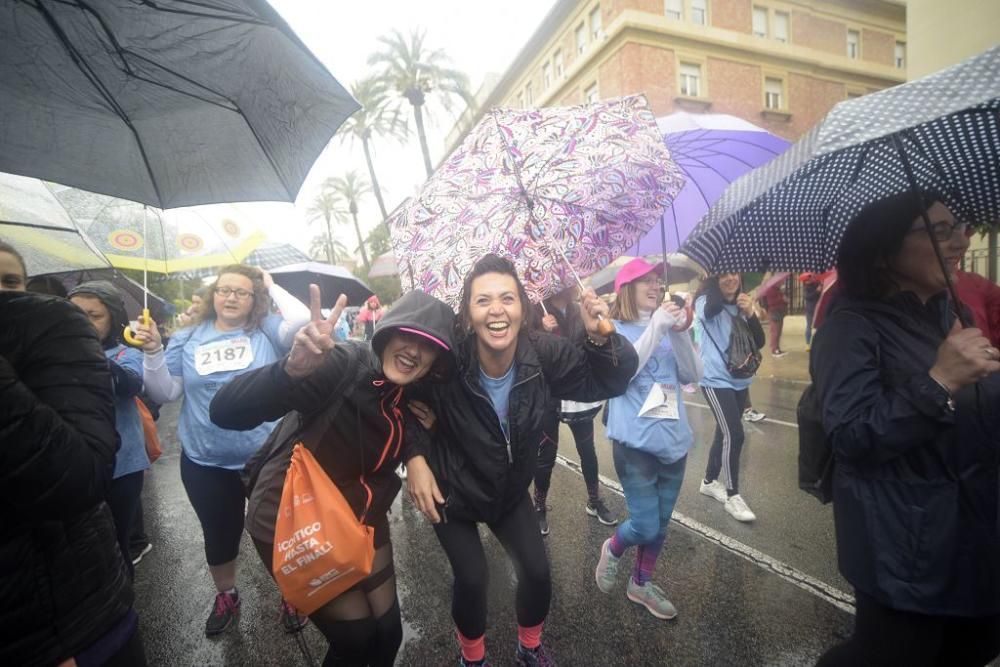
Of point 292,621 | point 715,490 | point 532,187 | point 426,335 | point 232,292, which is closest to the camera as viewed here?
point 426,335

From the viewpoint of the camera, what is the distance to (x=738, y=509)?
385 cm

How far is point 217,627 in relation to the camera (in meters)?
2.89

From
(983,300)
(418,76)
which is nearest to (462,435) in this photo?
(983,300)

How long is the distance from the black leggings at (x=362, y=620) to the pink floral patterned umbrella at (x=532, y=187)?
4.78ft

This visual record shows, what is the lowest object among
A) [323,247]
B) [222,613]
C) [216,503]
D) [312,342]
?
[222,613]

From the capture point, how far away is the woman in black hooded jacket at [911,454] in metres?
1.44

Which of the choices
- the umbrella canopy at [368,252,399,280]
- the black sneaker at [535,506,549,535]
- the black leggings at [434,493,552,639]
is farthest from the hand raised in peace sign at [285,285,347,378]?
the umbrella canopy at [368,252,399,280]

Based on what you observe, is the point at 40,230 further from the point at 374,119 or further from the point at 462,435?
the point at 374,119

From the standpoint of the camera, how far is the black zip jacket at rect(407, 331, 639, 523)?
6.92ft

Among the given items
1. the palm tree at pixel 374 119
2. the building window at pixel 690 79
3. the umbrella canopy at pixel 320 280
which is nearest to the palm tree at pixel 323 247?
the palm tree at pixel 374 119

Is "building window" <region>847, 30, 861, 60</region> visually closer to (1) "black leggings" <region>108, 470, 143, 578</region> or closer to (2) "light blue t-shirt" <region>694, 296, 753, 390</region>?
(2) "light blue t-shirt" <region>694, 296, 753, 390</region>

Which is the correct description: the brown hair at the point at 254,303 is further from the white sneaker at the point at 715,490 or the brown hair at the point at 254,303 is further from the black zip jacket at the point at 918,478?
the white sneaker at the point at 715,490

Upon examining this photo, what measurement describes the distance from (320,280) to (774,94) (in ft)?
93.6

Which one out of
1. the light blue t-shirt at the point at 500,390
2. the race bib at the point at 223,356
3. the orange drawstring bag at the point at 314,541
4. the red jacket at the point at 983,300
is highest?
the red jacket at the point at 983,300
